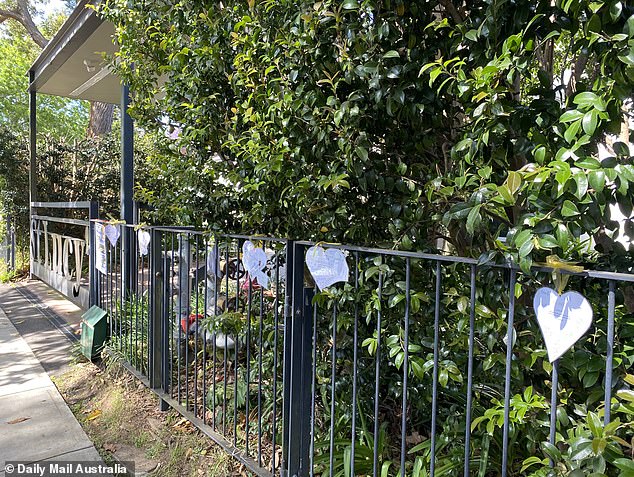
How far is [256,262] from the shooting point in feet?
8.95

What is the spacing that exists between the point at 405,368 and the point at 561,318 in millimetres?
683

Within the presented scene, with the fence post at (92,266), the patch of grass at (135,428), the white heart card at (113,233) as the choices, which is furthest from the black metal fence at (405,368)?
the fence post at (92,266)

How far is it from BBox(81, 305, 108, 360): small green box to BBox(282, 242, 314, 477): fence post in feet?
9.91

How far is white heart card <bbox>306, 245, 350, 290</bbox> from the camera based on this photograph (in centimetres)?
214

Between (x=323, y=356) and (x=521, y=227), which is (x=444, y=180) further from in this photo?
(x=323, y=356)

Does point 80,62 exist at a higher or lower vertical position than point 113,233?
higher

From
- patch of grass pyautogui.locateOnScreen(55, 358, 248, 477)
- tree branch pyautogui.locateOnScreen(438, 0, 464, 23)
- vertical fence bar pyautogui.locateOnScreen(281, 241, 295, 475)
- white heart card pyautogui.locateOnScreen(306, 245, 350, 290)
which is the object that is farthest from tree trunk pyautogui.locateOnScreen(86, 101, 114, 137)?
tree branch pyautogui.locateOnScreen(438, 0, 464, 23)

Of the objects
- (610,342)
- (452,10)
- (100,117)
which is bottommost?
(610,342)

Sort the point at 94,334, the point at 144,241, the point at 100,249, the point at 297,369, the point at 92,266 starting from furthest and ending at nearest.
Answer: the point at 92,266, the point at 100,249, the point at 94,334, the point at 144,241, the point at 297,369

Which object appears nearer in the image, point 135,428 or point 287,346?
point 287,346

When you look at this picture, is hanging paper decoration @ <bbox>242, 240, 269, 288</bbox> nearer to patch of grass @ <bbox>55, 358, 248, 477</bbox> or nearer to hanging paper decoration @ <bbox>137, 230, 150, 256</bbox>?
patch of grass @ <bbox>55, 358, 248, 477</bbox>

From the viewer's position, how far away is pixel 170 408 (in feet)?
12.3
